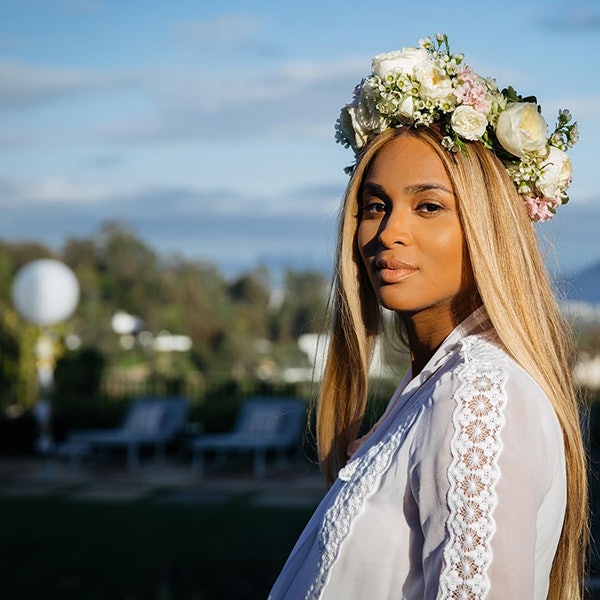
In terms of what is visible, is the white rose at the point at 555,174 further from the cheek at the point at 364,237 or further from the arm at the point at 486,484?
the arm at the point at 486,484

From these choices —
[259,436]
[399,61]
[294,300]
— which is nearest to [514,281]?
[399,61]

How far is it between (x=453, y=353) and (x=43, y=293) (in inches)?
423

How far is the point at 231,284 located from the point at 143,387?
1034cm

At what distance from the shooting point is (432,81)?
1.91 meters

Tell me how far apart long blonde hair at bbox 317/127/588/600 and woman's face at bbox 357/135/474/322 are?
3 centimetres

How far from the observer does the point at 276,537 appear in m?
7.17

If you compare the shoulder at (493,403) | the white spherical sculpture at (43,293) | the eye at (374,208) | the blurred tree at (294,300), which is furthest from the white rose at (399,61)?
the blurred tree at (294,300)

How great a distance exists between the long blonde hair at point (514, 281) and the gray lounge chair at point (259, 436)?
32.4ft

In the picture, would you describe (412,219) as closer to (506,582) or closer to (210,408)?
(506,582)

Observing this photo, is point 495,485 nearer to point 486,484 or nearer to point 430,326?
point 486,484

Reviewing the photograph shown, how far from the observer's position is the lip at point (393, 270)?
178 cm

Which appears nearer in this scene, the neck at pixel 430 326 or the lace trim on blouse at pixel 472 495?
the lace trim on blouse at pixel 472 495

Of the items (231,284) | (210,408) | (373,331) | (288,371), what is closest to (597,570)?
(373,331)

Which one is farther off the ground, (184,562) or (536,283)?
(536,283)
